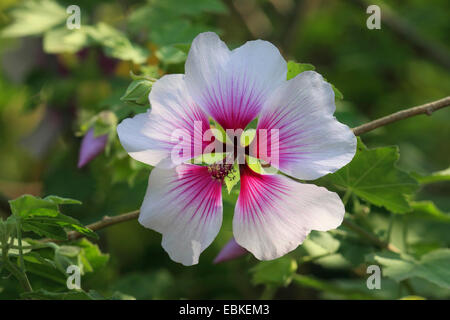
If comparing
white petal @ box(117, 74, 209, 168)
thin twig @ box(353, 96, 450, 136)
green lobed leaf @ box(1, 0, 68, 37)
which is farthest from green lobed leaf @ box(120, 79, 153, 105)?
green lobed leaf @ box(1, 0, 68, 37)

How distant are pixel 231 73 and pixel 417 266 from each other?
525 mm

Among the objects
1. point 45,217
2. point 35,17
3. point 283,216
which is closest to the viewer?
point 283,216

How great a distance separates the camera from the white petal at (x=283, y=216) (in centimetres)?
84

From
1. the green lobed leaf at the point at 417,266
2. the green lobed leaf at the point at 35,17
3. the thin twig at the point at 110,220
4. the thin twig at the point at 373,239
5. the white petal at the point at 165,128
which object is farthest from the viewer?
the green lobed leaf at the point at 35,17

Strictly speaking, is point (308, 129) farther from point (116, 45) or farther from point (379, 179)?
point (116, 45)

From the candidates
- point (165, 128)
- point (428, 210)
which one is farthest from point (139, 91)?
point (428, 210)

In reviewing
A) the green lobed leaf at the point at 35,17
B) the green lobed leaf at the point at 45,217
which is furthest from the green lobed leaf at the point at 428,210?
the green lobed leaf at the point at 35,17

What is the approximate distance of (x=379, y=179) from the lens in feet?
3.53

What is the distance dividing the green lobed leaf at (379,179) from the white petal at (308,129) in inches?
7.3

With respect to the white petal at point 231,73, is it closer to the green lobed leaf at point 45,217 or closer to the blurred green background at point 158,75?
the blurred green background at point 158,75

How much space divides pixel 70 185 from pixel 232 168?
0.96 m
